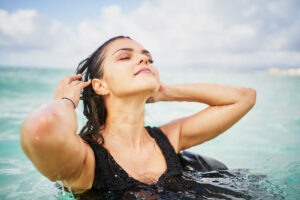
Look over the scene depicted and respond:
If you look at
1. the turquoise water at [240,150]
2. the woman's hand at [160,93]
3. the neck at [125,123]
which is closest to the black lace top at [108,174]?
the neck at [125,123]

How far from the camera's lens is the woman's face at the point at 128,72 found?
2316 millimetres

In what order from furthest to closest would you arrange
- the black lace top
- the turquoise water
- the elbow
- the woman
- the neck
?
the turquoise water, the neck, the black lace top, the woman, the elbow

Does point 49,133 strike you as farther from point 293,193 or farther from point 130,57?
point 293,193

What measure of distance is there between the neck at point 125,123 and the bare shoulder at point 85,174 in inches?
17.3

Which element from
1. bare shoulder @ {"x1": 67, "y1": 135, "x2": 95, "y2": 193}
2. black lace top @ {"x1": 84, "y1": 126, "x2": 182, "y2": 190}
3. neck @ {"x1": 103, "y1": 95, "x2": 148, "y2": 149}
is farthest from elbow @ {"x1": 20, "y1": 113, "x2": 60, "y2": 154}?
neck @ {"x1": 103, "y1": 95, "x2": 148, "y2": 149}

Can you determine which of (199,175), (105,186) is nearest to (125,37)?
(105,186)

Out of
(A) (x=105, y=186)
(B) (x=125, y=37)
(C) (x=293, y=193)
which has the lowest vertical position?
(C) (x=293, y=193)

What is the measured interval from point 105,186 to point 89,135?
0.59 meters

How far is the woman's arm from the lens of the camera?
2869 mm

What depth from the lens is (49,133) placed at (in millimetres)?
1448

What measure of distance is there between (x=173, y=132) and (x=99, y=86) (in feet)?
3.42

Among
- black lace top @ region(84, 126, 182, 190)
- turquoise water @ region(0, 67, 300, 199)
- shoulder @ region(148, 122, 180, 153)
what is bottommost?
turquoise water @ region(0, 67, 300, 199)

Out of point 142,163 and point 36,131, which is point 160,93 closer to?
point 142,163

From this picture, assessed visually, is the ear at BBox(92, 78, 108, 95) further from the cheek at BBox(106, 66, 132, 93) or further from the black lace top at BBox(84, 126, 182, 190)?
the black lace top at BBox(84, 126, 182, 190)
